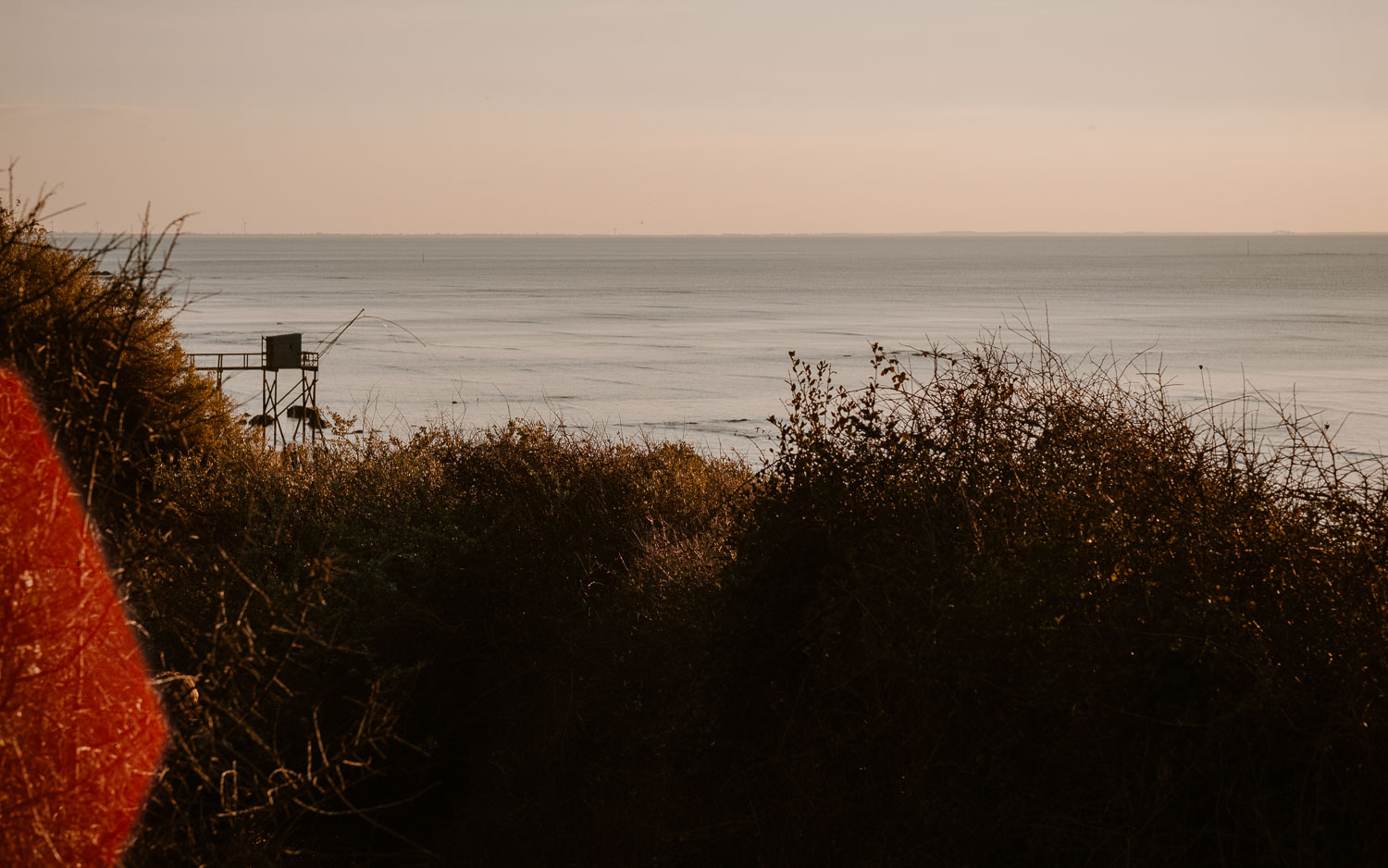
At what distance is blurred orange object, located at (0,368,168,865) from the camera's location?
6121mm

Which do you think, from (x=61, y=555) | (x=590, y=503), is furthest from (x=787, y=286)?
(x=61, y=555)

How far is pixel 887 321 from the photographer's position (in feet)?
370

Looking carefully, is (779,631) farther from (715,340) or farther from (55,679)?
(715,340)

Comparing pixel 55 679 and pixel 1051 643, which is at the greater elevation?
pixel 55 679

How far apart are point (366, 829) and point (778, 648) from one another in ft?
22.5

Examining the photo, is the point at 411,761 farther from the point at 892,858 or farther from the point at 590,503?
the point at 892,858

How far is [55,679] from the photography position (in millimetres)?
6344

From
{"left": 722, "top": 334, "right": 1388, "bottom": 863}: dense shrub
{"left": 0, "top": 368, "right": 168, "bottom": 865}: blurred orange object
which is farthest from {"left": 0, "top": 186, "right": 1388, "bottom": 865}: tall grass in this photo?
{"left": 0, "top": 368, "right": 168, "bottom": 865}: blurred orange object

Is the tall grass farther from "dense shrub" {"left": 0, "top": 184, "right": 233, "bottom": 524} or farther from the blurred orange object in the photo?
the blurred orange object

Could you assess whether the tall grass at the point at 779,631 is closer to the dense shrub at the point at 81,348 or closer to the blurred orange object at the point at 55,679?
the dense shrub at the point at 81,348

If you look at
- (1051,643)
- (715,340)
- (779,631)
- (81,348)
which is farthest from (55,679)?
(715,340)

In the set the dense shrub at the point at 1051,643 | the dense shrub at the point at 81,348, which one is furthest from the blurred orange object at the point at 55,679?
the dense shrub at the point at 1051,643

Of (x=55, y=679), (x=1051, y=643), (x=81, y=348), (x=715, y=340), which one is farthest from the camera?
(x=715, y=340)

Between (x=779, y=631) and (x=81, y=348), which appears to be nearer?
(x=81, y=348)
